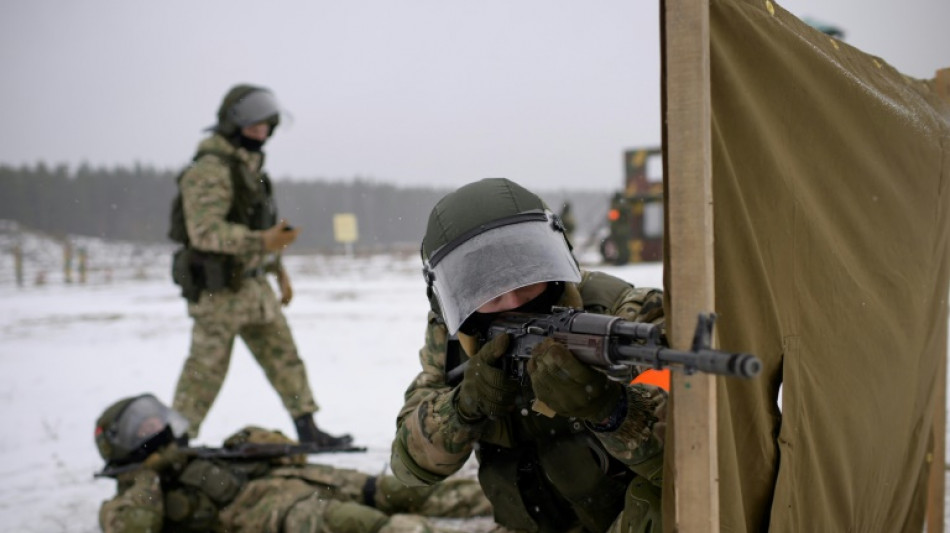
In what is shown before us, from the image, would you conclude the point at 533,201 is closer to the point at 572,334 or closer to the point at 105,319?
the point at 572,334

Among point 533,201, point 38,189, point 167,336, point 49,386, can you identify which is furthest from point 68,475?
point 38,189

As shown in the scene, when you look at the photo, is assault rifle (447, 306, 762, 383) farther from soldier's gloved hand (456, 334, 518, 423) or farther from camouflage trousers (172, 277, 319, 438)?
camouflage trousers (172, 277, 319, 438)

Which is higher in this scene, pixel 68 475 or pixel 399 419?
pixel 399 419

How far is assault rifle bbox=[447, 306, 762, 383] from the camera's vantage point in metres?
1.12

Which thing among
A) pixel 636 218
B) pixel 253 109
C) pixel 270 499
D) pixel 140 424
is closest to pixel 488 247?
pixel 270 499

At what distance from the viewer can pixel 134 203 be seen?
67.8m

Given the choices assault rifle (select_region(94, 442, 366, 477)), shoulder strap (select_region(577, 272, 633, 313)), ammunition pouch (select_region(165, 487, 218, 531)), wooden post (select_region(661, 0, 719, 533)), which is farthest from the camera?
assault rifle (select_region(94, 442, 366, 477))

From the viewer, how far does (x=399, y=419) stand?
2.21m

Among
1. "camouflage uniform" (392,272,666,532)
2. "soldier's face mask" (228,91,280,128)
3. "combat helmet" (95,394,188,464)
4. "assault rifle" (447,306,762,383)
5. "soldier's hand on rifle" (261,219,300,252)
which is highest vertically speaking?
"soldier's face mask" (228,91,280,128)

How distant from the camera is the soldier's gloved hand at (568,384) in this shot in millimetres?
1425

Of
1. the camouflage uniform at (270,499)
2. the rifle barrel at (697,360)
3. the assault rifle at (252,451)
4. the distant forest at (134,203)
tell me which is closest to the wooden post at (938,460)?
the camouflage uniform at (270,499)

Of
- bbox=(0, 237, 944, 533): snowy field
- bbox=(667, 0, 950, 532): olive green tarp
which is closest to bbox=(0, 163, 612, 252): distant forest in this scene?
bbox=(0, 237, 944, 533): snowy field

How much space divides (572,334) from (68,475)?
3899 millimetres

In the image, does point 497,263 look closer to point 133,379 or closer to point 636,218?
point 133,379
